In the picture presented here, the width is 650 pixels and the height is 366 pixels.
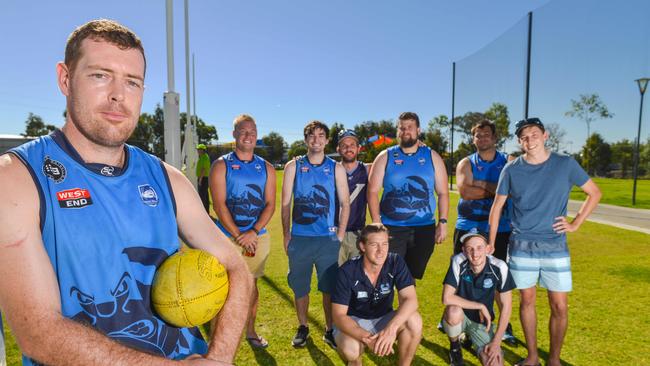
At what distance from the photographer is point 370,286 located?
3232mm

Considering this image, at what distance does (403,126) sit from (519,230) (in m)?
1.65

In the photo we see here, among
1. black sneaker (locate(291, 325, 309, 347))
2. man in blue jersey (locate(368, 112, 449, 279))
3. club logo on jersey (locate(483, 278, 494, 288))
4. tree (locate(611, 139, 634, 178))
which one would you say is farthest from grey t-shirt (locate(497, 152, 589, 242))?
tree (locate(611, 139, 634, 178))

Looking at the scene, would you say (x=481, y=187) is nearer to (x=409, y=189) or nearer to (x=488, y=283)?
(x=409, y=189)

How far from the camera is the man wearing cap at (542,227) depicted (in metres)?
3.33

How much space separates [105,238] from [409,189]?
3.28m

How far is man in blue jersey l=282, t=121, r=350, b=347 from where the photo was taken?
3963mm

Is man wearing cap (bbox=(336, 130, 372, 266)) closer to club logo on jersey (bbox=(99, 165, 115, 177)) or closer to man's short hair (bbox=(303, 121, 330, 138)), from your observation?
man's short hair (bbox=(303, 121, 330, 138))

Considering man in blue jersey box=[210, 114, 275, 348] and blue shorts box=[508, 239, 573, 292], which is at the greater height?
man in blue jersey box=[210, 114, 275, 348]

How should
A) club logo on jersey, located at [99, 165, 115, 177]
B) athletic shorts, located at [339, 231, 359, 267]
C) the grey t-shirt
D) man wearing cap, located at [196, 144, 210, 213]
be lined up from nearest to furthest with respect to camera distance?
club logo on jersey, located at [99, 165, 115, 177] < the grey t-shirt < athletic shorts, located at [339, 231, 359, 267] < man wearing cap, located at [196, 144, 210, 213]

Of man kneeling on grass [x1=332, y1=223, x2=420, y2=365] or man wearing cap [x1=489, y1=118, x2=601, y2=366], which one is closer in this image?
man kneeling on grass [x1=332, y1=223, x2=420, y2=365]

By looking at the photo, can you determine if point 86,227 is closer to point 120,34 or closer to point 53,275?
point 53,275

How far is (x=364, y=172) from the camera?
4.74m

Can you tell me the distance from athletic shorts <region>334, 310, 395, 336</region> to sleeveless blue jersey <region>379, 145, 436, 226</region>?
1.17 meters

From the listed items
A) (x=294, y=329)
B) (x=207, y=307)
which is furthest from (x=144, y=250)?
(x=294, y=329)
